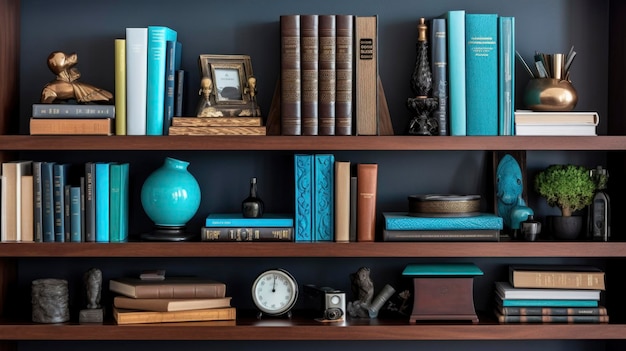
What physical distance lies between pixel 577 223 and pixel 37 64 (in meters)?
1.81

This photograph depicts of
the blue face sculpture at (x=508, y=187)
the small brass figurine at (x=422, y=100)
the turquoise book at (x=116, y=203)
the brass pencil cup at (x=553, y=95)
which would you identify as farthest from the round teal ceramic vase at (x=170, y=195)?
the brass pencil cup at (x=553, y=95)

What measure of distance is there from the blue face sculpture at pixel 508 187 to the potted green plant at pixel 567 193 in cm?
8

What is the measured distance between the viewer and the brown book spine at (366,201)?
109 inches

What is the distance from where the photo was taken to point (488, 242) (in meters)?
2.75

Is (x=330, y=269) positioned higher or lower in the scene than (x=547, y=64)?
lower

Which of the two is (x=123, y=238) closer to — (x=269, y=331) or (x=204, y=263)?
(x=204, y=263)

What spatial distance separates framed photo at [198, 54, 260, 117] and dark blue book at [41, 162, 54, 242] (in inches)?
19.5

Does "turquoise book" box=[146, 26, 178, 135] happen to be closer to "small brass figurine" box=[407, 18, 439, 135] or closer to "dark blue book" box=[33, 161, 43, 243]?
"dark blue book" box=[33, 161, 43, 243]

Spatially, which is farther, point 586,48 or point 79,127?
point 586,48

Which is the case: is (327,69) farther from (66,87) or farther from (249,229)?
(66,87)

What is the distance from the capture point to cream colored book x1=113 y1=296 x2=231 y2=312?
271 centimetres

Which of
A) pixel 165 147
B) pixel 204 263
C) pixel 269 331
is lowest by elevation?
pixel 269 331

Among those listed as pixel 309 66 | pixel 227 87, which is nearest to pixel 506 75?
pixel 309 66

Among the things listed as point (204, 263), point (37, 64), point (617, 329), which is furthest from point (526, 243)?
point (37, 64)
